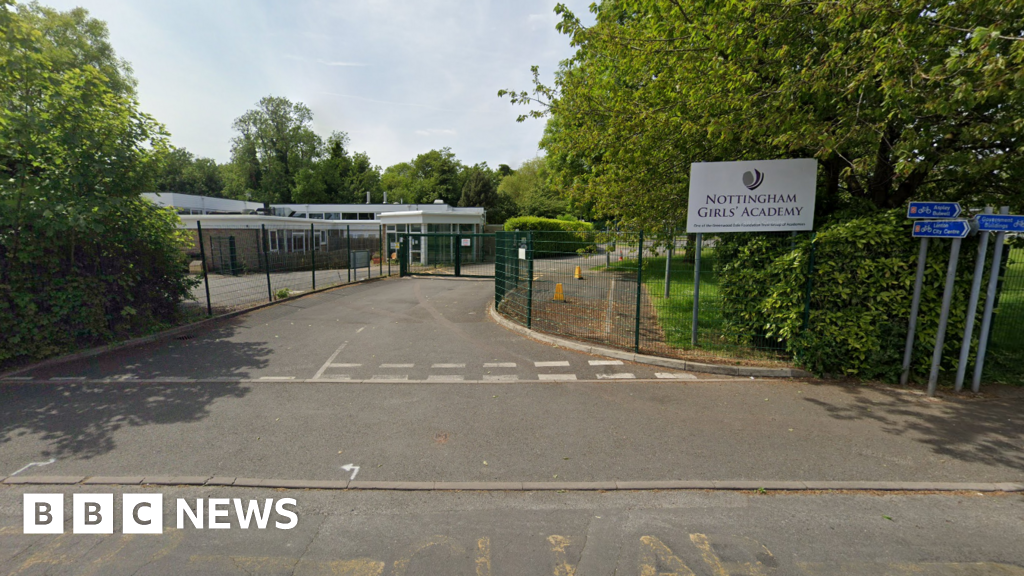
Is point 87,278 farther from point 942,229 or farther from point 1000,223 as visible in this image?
point 1000,223

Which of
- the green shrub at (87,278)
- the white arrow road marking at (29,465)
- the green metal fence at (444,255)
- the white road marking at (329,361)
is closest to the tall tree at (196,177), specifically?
the green metal fence at (444,255)

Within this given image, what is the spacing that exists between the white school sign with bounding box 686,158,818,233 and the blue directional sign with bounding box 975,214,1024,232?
184cm

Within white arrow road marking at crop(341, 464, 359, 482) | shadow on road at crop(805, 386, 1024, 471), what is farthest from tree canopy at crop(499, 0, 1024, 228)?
white arrow road marking at crop(341, 464, 359, 482)

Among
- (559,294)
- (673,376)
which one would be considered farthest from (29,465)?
(559,294)

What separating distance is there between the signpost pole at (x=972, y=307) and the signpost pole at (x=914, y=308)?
0.49 meters

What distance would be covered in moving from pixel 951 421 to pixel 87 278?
12588 mm

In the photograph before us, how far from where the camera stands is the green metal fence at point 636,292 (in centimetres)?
757

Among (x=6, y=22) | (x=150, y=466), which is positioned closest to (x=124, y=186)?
(x=6, y=22)

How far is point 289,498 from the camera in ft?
12.0

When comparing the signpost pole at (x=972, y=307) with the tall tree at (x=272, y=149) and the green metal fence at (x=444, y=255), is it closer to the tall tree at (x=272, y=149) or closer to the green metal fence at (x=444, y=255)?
the green metal fence at (x=444, y=255)

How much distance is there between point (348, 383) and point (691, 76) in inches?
276

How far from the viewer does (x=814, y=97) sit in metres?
6.43

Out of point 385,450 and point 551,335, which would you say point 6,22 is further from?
point 551,335

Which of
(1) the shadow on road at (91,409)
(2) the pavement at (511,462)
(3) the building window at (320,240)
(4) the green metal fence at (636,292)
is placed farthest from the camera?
(3) the building window at (320,240)
